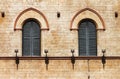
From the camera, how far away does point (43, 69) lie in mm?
37344

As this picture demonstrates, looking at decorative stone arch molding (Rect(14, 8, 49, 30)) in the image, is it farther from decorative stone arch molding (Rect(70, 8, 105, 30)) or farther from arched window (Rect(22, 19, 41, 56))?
decorative stone arch molding (Rect(70, 8, 105, 30))

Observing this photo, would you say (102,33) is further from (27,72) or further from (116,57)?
(27,72)

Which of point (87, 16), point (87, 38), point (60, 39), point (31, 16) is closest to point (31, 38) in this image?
point (31, 16)

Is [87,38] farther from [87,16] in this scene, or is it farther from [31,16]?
[31,16]

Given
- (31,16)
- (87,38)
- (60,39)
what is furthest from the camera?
(87,38)

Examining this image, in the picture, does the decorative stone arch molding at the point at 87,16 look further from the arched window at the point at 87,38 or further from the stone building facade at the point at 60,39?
the arched window at the point at 87,38

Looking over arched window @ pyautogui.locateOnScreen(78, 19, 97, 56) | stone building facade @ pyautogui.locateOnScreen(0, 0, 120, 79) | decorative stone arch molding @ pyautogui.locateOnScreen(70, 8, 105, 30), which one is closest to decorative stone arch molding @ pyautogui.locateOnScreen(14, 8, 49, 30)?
stone building facade @ pyautogui.locateOnScreen(0, 0, 120, 79)

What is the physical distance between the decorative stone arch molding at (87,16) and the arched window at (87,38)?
25 centimetres

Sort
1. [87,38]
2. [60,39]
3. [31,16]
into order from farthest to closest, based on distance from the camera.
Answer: [87,38] → [31,16] → [60,39]

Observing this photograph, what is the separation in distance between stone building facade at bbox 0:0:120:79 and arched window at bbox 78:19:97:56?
0.25m

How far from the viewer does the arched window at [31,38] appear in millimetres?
37969

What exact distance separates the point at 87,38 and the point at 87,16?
1243 mm

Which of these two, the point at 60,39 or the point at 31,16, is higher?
the point at 31,16

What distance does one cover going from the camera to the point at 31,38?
3812cm
